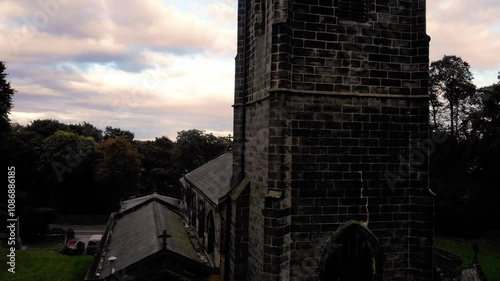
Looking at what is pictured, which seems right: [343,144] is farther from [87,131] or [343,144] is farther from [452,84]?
[87,131]

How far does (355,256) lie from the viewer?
826 centimetres

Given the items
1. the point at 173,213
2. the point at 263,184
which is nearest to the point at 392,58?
the point at 263,184

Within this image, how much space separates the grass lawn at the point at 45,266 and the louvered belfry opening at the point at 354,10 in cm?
2019

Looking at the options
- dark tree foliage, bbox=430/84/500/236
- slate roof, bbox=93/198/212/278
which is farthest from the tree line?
slate roof, bbox=93/198/212/278

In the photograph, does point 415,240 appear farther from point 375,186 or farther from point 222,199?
point 222,199

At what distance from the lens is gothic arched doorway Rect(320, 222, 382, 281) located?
814cm

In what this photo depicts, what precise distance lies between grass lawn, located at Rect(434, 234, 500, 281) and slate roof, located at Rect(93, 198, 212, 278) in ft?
61.6

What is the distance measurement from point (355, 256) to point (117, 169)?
1483 inches

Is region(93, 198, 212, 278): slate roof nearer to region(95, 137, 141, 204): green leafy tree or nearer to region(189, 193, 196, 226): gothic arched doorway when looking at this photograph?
region(189, 193, 196, 226): gothic arched doorway

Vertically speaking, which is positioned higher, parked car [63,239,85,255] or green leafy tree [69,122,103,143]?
green leafy tree [69,122,103,143]

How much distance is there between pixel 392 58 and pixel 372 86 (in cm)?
83

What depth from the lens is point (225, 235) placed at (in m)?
10.3

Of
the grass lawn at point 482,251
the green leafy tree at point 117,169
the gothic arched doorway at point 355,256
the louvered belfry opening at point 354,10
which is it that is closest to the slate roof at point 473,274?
the grass lawn at point 482,251

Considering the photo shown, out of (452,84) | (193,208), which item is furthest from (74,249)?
(452,84)
